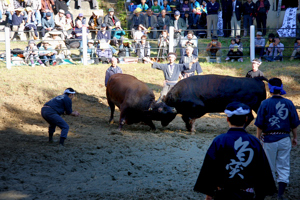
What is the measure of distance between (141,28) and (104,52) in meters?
2.58

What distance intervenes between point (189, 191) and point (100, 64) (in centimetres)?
1081

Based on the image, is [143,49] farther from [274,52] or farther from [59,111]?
[59,111]

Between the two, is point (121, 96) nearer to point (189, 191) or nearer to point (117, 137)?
point (117, 137)

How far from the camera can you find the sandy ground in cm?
516

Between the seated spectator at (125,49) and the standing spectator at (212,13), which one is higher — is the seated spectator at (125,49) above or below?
below

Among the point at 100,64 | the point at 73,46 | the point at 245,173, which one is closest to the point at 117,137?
the point at 245,173

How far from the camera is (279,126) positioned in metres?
4.86

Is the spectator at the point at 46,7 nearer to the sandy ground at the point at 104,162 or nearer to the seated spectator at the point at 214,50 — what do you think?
the seated spectator at the point at 214,50

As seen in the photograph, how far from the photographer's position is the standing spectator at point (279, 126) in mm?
4863

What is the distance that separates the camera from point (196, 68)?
10.4 m

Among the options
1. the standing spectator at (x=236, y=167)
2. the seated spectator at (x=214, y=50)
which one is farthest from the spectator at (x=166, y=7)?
the standing spectator at (x=236, y=167)

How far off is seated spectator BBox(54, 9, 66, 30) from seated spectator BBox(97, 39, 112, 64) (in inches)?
103

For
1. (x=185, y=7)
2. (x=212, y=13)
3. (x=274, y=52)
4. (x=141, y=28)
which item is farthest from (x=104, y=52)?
(x=274, y=52)

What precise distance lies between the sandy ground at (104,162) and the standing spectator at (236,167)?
5.78 ft
